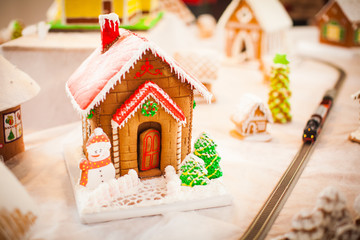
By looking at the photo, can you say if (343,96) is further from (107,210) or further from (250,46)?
(107,210)

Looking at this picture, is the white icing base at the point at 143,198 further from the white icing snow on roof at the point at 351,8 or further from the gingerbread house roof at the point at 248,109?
the white icing snow on roof at the point at 351,8

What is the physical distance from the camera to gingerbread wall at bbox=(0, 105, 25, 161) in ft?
11.0

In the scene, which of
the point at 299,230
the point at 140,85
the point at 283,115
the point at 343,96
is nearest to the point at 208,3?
the point at 343,96

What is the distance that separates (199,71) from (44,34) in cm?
208

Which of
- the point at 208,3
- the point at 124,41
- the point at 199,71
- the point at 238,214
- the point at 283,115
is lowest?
the point at 238,214

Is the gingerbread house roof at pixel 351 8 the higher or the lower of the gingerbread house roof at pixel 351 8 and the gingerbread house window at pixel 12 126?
the higher

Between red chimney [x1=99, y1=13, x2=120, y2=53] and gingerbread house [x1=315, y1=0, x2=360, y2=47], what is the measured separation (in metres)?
5.23

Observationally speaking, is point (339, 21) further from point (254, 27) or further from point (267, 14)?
point (254, 27)

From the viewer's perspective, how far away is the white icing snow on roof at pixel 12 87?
10.5 feet

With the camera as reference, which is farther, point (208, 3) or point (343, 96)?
point (208, 3)

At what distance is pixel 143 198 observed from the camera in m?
2.91

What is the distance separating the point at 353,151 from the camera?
3.85 metres

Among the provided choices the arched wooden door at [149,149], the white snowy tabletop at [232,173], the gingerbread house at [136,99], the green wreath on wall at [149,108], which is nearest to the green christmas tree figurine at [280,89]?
the white snowy tabletop at [232,173]

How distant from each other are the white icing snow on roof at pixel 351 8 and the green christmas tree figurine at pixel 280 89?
10.6 feet
